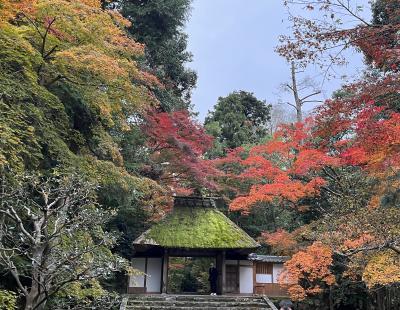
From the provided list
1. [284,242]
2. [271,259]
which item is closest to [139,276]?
[271,259]

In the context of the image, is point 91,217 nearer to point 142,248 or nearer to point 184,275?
point 142,248

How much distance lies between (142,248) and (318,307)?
7.99 meters

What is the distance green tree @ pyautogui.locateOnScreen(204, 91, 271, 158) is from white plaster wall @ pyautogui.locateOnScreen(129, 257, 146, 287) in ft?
37.4

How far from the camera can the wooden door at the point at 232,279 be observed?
17531 mm

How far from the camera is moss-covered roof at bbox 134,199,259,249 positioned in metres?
15.7

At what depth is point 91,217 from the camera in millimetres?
7109

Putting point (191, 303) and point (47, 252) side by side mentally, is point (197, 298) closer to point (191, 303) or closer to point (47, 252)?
point (191, 303)

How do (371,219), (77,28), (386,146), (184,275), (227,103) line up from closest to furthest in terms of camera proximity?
(386,146)
(371,219)
(77,28)
(184,275)
(227,103)

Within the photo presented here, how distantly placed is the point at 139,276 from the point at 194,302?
321 cm

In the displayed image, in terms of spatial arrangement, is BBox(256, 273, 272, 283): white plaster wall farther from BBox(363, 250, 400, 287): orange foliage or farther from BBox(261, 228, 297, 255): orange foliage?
BBox(363, 250, 400, 287): orange foliage

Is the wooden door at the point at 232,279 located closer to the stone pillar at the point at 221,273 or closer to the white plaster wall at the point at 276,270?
the stone pillar at the point at 221,273

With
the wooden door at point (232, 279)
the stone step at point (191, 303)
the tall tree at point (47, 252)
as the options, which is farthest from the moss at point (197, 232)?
the tall tree at point (47, 252)

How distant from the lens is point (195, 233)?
16.4 metres

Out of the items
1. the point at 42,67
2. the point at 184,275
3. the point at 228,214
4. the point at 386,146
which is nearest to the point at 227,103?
the point at 228,214
